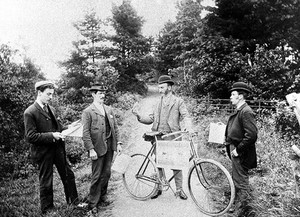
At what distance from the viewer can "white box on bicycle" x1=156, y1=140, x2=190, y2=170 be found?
13.4ft

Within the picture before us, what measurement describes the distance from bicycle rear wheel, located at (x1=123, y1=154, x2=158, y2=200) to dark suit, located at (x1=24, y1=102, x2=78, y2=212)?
4.51 feet

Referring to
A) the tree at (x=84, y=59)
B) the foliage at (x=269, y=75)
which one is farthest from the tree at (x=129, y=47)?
the foliage at (x=269, y=75)

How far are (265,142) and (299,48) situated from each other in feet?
36.0

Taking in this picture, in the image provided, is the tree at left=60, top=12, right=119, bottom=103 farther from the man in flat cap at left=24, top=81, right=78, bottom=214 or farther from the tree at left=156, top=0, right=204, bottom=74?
the man in flat cap at left=24, top=81, right=78, bottom=214

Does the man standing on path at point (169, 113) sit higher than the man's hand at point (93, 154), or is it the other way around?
the man standing on path at point (169, 113)

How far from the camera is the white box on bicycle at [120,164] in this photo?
4711 mm

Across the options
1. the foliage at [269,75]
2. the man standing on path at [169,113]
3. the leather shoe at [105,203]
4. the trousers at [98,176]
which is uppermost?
the foliage at [269,75]

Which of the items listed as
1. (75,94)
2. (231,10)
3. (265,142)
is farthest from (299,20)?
(75,94)

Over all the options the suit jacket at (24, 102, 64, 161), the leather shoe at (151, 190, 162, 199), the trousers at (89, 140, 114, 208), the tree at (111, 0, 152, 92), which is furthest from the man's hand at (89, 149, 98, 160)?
the tree at (111, 0, 152, 92)

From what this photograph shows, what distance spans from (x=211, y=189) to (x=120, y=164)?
1.74 metres

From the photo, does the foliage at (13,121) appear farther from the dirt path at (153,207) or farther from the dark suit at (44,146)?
the dirt path at (153,207)

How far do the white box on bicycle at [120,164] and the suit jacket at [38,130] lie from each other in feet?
3.77

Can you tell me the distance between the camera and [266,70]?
13.3 meters

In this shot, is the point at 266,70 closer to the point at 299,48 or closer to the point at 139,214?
the point at 299,48
